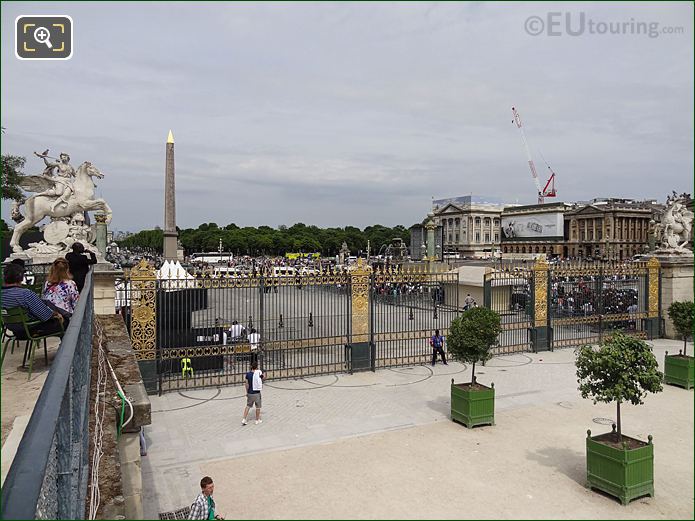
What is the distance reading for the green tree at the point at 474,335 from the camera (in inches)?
445

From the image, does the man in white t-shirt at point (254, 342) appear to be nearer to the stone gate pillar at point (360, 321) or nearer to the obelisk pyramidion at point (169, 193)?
the stone gate pillar at point (360, 321)

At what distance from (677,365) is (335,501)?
11.2 m

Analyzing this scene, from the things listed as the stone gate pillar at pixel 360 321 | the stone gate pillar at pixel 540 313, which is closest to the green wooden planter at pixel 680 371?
the stone gate pillar at pixel 540 313

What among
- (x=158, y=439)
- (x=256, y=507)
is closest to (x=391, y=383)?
(x=158, y=439)

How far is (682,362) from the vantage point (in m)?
14.0

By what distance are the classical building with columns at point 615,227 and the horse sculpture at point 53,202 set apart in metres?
93.8

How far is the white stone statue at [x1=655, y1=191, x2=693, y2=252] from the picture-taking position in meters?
21.7

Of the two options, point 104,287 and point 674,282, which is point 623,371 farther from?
point 674,282

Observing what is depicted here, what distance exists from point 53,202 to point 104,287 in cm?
224

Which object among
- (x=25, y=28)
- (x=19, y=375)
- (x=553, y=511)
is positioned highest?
(x=25, y=28)

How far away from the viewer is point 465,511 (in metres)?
7.16

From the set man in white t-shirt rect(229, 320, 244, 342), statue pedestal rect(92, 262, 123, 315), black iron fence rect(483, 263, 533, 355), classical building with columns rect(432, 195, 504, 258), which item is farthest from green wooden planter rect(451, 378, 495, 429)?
classical building with columns rect(432, 195, 504, 258)

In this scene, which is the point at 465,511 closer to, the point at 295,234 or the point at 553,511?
the point at 553,511

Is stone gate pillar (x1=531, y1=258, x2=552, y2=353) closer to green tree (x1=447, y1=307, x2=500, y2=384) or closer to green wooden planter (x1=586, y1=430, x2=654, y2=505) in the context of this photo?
green tree (x1=447, y1=307, x2=500, y2=384)
